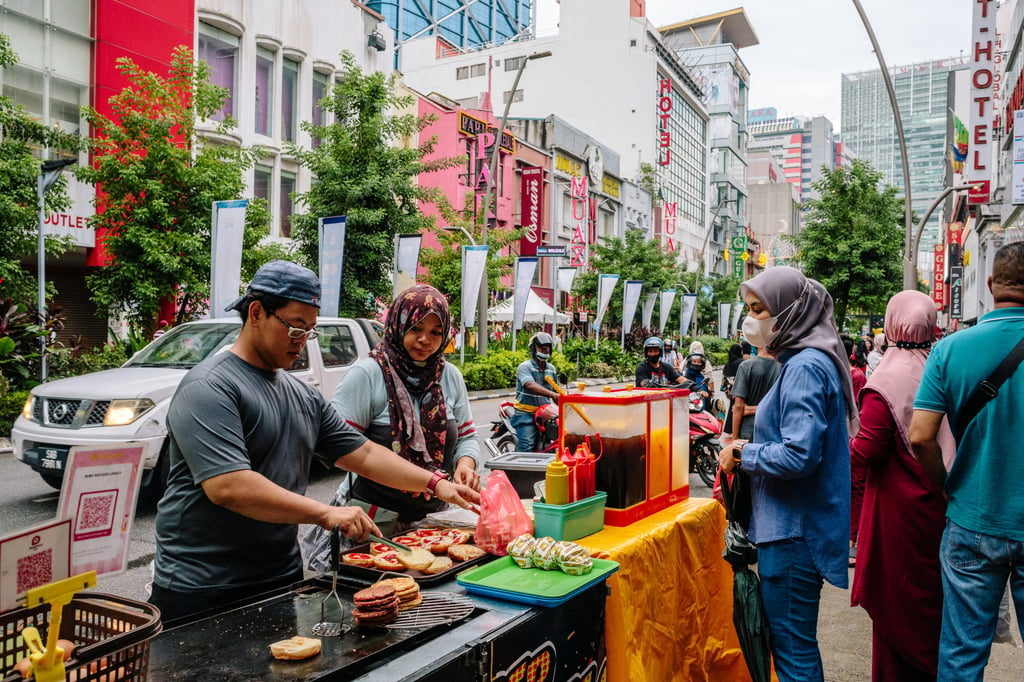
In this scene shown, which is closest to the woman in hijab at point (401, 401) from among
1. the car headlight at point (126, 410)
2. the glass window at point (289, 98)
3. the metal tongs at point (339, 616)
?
the metal tongs at point (339, 616)

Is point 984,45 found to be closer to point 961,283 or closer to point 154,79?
point 154,79

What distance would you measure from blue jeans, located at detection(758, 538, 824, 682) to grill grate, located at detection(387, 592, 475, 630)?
1.39 meters

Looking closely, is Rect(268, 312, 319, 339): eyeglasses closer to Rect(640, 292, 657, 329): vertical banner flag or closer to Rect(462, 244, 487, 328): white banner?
Rect(462, 244, 487, 328): white banner

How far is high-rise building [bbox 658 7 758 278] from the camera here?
287ft

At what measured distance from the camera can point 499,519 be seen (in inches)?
118

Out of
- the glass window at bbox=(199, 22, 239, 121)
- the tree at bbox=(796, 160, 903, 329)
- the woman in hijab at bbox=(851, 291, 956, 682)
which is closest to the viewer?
the woman in hijab at bbox=(851, 291, 956, 682)

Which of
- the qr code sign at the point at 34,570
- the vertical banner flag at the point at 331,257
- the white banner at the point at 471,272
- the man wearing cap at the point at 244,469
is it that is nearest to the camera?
the qr code sign at the point at 34,570

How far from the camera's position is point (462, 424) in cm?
384

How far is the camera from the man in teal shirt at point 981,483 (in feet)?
9.50

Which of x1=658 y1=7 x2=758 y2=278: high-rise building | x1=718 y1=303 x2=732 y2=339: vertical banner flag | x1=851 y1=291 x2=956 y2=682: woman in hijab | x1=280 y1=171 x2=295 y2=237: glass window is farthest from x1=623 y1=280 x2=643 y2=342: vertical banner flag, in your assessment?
x1=658 y1=7 x2=758 y2=278: high-rise building

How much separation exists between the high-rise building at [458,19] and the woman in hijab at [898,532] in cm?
6763

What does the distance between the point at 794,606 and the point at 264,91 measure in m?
24.6

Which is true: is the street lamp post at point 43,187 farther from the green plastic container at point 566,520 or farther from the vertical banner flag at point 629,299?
the vertical banner flag at point 629,299

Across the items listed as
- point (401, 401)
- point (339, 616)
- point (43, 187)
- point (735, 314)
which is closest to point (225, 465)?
point (339, 616)
